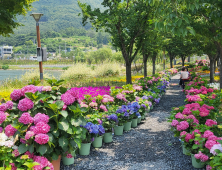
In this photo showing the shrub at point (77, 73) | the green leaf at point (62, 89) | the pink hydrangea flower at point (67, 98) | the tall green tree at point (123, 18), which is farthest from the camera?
the shrub at point (77, 73)

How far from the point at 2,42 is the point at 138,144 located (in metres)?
172

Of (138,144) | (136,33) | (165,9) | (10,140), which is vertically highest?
(136,33)

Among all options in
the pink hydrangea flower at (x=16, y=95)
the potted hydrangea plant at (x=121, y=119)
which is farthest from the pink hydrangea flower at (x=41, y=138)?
the potted hydrangea plant at (x=121, y=119)

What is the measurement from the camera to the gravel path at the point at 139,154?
11.0ft

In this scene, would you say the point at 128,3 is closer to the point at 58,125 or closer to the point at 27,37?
the point at 58,125

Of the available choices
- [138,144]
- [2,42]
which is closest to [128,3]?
[138,144]

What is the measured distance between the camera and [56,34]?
163500 millimetres

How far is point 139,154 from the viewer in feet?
12.6

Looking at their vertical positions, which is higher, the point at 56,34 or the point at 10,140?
the point at 56,34

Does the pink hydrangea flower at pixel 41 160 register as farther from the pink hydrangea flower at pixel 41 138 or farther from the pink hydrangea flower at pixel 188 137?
the pink hydrangea flower at pixel 188 137

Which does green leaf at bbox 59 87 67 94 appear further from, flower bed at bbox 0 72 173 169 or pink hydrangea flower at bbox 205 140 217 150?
pink hydrangea flower at bbox 205 140 217 150

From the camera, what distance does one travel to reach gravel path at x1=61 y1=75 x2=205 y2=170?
3.35 m

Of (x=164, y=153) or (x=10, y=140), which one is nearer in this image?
(x=10, y=140)

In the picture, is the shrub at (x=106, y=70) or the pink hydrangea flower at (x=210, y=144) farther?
the shrub at (x=106, y=70)
